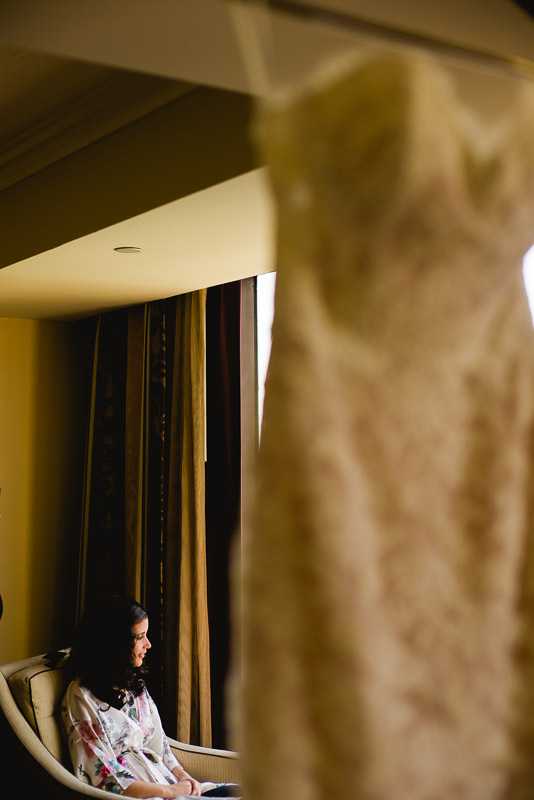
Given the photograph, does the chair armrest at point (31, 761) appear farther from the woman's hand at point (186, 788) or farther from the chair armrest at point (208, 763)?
the chair armrest at point (208, 763)

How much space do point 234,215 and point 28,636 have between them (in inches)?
109

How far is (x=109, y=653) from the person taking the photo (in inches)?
113

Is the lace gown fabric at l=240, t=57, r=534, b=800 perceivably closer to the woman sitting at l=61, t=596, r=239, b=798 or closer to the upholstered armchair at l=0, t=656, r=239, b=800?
the upholstered armchair at l=0, t=656, r=239, b=800

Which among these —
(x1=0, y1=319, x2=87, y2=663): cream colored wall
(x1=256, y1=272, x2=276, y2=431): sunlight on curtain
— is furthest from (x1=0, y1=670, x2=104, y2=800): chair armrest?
(x1=256, y1=272, x2=276, y2=431): sunlight on curtain

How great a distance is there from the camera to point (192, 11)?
1.64m

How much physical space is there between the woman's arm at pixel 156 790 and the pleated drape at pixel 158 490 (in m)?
0.65

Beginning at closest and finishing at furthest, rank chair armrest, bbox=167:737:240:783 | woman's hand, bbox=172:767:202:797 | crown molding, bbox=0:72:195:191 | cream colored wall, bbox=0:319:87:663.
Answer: crown molding, bbox=0:72:195:191
woman's hand, bbox=172:767:202:797
chair armrest, bbox=167:737:240:783
cream colored wall, bbox=0:319:87:663

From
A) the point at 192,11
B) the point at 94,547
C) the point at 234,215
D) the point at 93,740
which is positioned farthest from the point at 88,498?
the point at 192,11

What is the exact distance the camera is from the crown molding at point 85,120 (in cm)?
238

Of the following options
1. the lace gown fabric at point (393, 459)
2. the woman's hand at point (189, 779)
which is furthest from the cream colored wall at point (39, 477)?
the lace gown fabric at point (393, 459)

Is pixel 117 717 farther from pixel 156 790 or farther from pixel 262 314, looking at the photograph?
pixel 262 314

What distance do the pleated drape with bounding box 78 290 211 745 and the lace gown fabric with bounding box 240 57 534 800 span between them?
3033 mm

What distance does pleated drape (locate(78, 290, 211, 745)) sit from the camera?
3527mm

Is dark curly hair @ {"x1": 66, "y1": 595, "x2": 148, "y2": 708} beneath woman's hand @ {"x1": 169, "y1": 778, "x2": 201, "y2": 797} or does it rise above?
above
